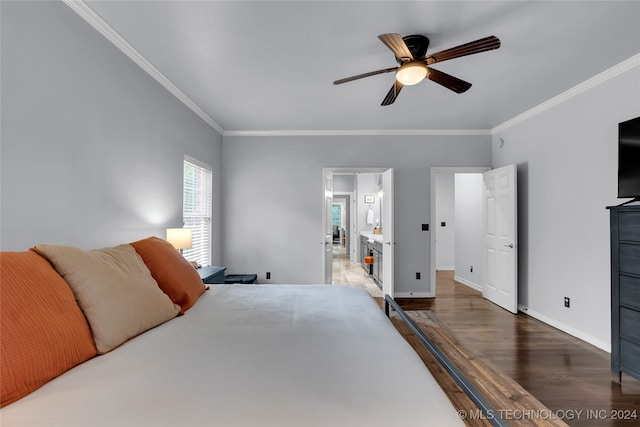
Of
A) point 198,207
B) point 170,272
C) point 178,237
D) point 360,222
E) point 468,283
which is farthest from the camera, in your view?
point 360,222

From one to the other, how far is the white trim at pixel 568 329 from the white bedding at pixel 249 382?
2.78 metres

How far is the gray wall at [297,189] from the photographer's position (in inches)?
183

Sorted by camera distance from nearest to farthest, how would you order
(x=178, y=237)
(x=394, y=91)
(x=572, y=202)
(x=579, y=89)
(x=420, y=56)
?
1. (x=420, y=56)
2. (x=394, y=91)
3. (x=178, y=237)
4. (x=579, y=89)
5. (x=572, y=202)

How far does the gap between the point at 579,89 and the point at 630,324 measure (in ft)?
7.79

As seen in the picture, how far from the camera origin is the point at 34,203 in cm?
157

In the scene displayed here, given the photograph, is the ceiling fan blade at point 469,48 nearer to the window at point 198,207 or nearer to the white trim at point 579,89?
the white trim at point 579,89

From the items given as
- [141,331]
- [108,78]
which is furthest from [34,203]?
[108,78]

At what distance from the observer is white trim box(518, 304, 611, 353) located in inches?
110

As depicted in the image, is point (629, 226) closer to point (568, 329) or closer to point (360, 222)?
point (568, 329)

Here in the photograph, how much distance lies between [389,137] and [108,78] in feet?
12.2

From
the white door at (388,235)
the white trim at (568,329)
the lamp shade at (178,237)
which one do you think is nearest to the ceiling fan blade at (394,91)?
the white door at (388,235)

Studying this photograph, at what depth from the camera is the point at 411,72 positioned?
2.13 metres

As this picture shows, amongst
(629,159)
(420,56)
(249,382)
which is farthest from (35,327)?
(629,159)

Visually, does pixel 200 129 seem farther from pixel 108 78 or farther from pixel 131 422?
pixel 131 422
